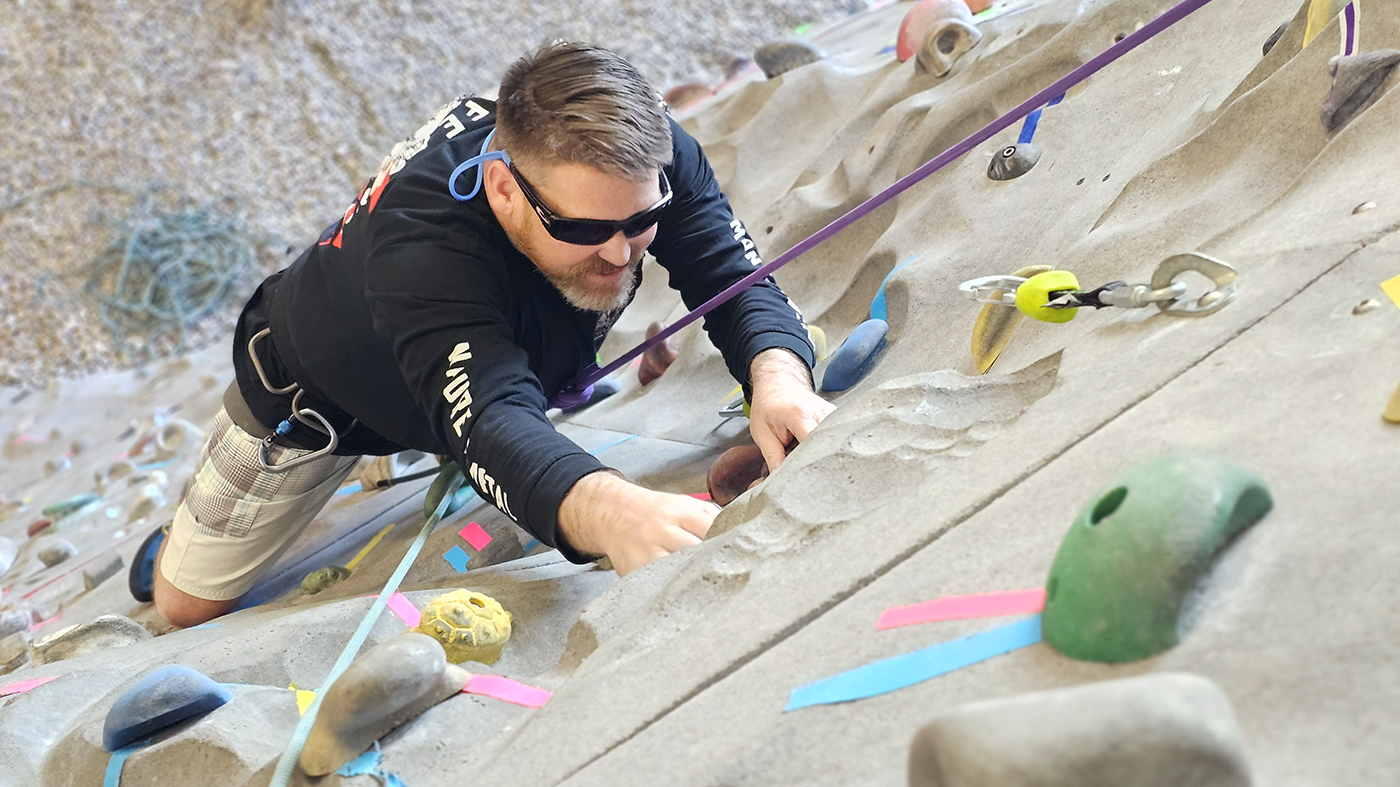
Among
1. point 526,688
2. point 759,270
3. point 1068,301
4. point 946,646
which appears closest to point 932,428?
point 1068,301

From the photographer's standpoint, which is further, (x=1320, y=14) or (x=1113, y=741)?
(x=1320, y=14)

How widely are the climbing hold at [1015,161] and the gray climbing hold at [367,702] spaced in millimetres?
1513

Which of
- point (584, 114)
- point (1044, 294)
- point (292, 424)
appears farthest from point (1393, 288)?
point (292, 424)

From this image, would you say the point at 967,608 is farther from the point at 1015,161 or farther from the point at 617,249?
the point at 1015,161

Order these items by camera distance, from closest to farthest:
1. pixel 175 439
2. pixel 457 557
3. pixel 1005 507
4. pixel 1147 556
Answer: pixel 1147 556 < pixel 1005 507 < pixel 457 557 < pixel 175 439

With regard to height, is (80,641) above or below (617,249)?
below

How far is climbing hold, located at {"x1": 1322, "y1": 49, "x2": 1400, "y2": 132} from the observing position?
1288mm

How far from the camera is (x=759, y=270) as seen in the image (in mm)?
1817

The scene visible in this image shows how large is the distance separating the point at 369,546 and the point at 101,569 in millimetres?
964

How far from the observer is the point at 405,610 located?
1.48 m

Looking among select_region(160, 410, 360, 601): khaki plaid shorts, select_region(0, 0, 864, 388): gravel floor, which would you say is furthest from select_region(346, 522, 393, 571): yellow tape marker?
select_region(0, 0, 864, 388): gravel floor

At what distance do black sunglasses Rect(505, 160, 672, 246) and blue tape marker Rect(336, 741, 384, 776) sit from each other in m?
0.82

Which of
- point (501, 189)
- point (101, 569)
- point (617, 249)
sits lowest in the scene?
point (101, 569)

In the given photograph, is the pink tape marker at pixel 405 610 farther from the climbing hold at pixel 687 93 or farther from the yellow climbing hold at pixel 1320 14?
the climbing hold at pixel 687 93
